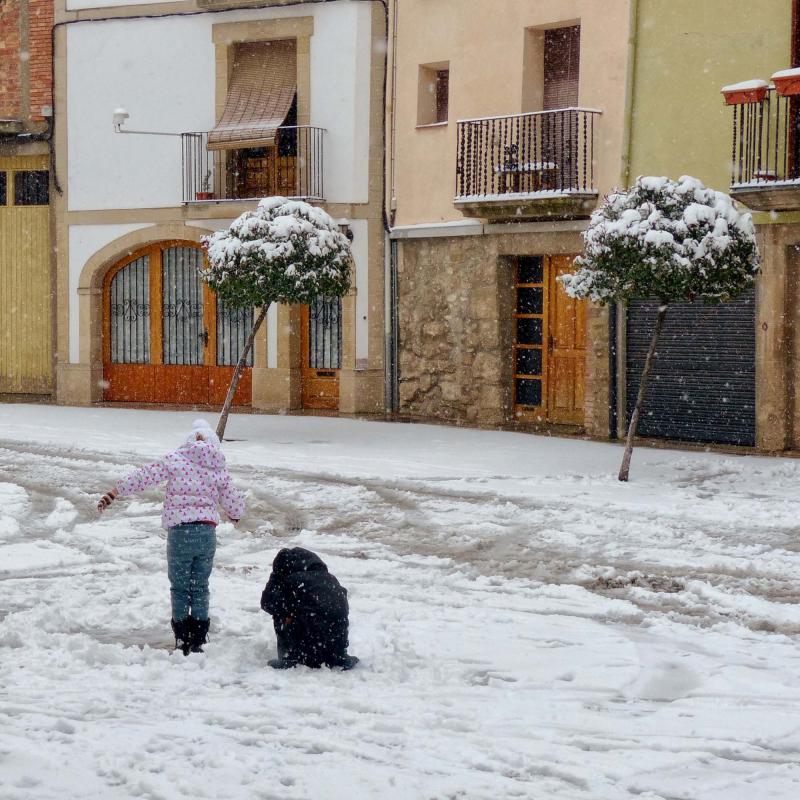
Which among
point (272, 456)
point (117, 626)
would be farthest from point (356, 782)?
point (272, 456)

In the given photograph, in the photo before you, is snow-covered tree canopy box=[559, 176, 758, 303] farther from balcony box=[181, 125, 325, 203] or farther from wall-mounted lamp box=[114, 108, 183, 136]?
wall-mounted lamp box=[114, 108, 183, 136]

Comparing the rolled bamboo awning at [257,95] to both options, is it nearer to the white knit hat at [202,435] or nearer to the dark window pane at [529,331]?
the dark window pane at [529,331]

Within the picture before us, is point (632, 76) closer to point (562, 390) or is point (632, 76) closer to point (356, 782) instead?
point (562, 390)

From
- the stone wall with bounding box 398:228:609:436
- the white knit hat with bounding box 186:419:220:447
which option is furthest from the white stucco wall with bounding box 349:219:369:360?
the white knit hat with bounding box 186:419:220:447

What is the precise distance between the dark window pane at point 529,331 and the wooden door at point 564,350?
0.61ft

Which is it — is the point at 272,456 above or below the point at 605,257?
below

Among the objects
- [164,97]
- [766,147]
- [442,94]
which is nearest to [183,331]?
[164,97]

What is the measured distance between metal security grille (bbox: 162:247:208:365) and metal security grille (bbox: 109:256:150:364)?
36cm

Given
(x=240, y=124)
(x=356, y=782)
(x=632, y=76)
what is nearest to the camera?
(x=356, y=782)

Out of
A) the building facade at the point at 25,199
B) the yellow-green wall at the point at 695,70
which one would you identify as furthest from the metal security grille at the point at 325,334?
the yellow-green wall at the point at 695,70

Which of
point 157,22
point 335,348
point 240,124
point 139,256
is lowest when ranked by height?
point 335,348

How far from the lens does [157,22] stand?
22.8 metres

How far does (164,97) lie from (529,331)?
7216 millimetres

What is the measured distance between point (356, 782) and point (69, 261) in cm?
1933
